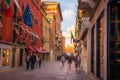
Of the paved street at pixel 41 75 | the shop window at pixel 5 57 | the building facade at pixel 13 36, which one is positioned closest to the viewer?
the paved street at pixel 41 75

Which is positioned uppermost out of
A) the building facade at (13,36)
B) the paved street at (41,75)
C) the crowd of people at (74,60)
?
the building facade at (13,36)

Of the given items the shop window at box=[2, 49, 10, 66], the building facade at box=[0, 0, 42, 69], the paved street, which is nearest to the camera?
the paved street

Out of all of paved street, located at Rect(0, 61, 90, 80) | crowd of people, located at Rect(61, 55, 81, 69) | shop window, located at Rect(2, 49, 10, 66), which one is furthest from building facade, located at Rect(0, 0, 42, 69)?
crowd of people, located at Rect(61, 55, 81, 69)

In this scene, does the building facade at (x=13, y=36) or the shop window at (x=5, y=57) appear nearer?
the building facade at (x=13, y=36)

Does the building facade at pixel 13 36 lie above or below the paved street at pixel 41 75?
above

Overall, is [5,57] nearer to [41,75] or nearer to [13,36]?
[13,36]

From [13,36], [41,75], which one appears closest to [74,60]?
[13,36]

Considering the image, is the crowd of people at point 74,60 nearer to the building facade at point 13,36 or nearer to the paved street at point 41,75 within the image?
the paved street at point 41,75

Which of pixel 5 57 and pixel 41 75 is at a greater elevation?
pixel 5 57

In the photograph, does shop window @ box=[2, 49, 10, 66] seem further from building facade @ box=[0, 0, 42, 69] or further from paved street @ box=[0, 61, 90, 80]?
paved street @ box=[0, 61, 90, 80]

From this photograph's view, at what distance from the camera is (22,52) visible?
165 ft

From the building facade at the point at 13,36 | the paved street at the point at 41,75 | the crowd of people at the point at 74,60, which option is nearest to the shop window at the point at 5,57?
the building facade at the point at 13,36

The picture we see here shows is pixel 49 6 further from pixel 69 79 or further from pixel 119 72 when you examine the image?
pixel 119 72

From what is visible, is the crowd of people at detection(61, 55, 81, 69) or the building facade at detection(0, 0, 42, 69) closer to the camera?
the building facade at detection(0, 0, 42, 69)
